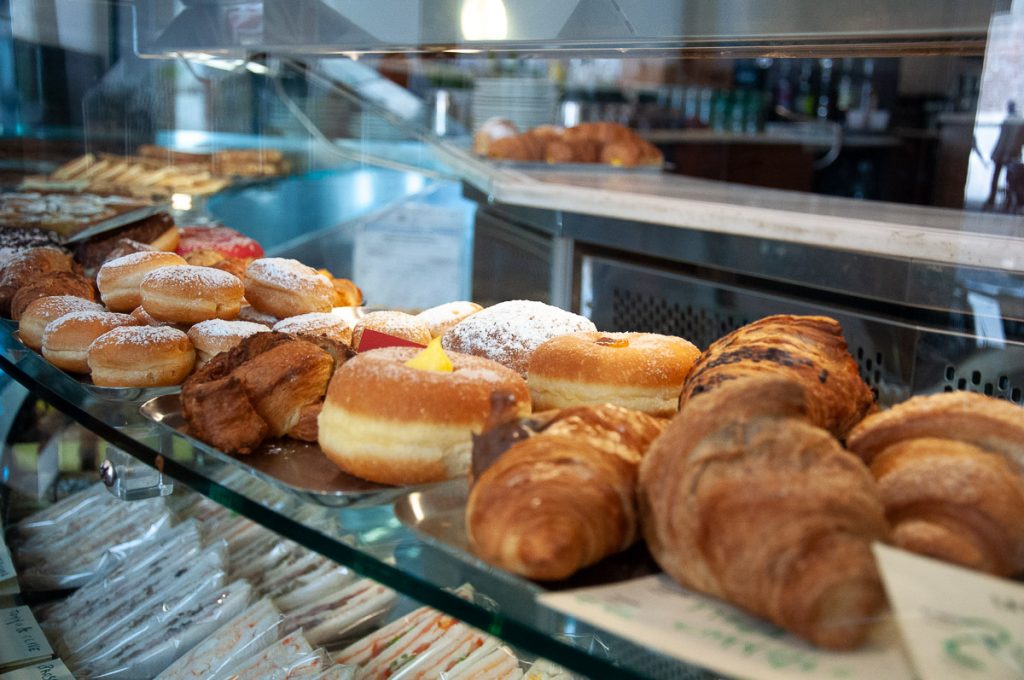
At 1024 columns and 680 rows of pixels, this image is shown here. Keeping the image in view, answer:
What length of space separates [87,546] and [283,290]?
3.23 feet

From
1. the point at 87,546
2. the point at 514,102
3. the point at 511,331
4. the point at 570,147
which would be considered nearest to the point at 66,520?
the point at 87,546

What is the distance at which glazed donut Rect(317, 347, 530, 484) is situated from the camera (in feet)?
2.90

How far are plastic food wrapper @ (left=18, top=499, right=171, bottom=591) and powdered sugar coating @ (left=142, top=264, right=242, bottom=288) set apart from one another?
813 mm

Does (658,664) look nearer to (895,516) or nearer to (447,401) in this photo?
(895,516)

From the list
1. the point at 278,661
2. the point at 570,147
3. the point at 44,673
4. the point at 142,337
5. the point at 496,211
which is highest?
the point at 570,147

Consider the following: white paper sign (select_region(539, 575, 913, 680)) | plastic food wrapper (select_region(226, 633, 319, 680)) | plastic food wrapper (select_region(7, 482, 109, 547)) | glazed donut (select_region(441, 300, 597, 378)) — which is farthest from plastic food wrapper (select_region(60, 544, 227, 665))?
white paper sign (select_region(539, 575, 913, 680))

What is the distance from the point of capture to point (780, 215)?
8.33 feet

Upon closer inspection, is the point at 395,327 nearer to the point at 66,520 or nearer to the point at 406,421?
the point at 406,421

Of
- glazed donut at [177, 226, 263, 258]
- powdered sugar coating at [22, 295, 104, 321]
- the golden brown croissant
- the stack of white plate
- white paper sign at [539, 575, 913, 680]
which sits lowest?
white paper sign at [539, 575, 913, 680]

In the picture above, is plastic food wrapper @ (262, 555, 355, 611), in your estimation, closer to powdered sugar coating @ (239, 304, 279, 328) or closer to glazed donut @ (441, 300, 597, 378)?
powdered sugar coating @ (239, 304, 279, 328)

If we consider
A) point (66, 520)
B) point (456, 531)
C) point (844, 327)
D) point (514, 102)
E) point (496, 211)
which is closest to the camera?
point (456, 531)

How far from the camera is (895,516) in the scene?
66 cm

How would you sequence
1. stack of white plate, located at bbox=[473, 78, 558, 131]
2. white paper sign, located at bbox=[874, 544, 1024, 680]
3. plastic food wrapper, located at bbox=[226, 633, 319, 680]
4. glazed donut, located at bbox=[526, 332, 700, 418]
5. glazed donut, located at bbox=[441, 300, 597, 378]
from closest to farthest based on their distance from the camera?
1. white paper sign, located at bbox=[874, 544, 1024, 680]
2. glazed donut, located at bbox=[526, 332, 700, 418]
3. glazed donut, located at bbox=[441, 300, 597, 378]
4. plastic food wrapper, located at bbox=[226, 633, 319, 680]
5. stack of white plate, located at bbox=[473, 78, 558, 131]

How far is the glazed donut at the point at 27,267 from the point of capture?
1.71m
